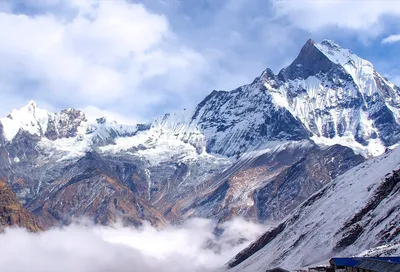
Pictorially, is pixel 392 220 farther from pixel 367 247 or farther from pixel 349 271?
pixel 349 271

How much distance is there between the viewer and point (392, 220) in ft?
640

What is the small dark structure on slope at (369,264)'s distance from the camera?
359ft

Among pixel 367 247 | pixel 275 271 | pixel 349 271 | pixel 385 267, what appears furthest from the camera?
pixel 367 247

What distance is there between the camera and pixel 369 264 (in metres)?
119

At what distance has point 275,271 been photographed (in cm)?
15088

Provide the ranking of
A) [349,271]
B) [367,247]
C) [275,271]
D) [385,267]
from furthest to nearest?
[367,247] → [275,271] → [349,271] → [385,267]

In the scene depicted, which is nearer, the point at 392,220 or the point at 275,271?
the point at 275,271

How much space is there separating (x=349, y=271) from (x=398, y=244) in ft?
95.4

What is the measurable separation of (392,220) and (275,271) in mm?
59178

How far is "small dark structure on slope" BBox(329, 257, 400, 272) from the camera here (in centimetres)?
10935

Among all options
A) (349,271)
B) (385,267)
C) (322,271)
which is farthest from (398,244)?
(385,267)

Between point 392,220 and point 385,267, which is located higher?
point 392,220

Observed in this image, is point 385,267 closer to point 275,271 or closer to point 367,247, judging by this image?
point 275,271

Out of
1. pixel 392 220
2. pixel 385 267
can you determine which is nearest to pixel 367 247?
pixel 392 220
